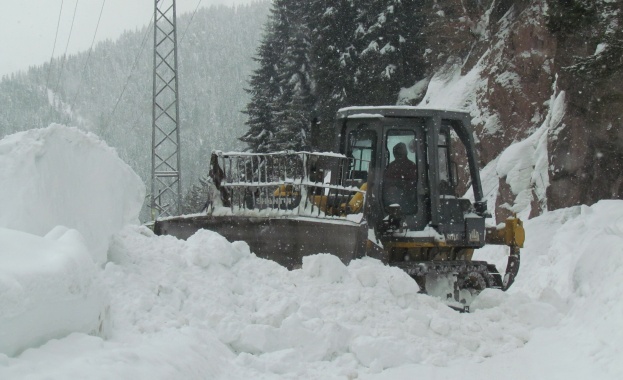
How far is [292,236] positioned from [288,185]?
0.67 meters

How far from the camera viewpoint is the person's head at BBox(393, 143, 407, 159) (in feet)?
31.5

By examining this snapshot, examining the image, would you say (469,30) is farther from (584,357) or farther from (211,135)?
(211,135)

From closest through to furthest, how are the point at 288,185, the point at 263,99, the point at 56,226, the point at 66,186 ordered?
the point at 56,226, the point at 66,186, the point at 288,185, the point at 263,99

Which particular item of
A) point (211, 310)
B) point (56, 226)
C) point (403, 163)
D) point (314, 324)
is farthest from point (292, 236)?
point (56, 226)

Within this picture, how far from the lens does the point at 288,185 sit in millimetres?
8969

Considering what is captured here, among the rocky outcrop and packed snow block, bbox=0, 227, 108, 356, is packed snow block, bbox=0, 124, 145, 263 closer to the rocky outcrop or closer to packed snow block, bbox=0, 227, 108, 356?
packed snow block, bbox=0, 227, 108, 356

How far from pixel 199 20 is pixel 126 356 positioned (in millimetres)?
152351

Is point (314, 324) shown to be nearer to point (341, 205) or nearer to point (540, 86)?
point (341, 205)

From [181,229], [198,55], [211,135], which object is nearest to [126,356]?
[181,229]

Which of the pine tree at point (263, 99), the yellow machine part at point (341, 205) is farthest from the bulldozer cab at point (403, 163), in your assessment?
the pine tree at point (263, 99)

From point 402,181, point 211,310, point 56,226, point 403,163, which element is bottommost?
point 211,310

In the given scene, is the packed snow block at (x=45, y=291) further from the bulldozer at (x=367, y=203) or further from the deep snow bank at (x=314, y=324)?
the bulldozer at (x=367, y=203)

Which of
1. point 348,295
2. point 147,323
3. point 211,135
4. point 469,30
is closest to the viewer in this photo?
point 147,323

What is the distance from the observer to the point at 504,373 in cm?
607
